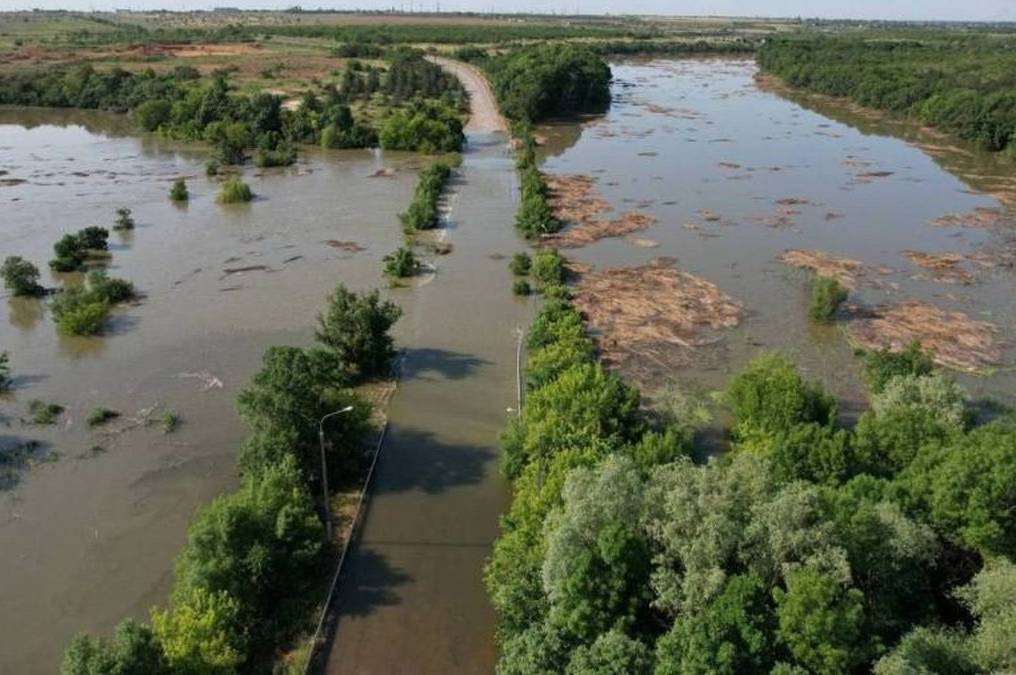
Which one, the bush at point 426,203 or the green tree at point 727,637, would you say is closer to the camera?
the green tree at point 727,637

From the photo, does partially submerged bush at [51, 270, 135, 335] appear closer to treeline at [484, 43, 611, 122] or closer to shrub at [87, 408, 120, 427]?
shrub at [87, 408, 120, 427]

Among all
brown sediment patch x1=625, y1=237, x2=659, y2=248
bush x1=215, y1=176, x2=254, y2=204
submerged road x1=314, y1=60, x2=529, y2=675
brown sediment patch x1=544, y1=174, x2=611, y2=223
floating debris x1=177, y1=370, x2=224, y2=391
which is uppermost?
bush x1=215, y1=176, x2=254, y2=204

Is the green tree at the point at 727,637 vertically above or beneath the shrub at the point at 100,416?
above

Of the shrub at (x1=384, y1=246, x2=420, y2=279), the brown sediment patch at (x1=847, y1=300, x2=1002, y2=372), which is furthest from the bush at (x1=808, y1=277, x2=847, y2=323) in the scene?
the shrub at (x1=384, y1=246, x2=420, y2=279)

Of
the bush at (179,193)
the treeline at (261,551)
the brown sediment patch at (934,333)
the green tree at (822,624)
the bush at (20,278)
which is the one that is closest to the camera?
the green tree at (822,624)

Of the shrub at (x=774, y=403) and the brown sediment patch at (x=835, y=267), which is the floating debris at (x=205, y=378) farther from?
the brown sediment patch at (x=835, y=267)

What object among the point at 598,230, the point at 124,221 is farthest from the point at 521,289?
the point at 124,221

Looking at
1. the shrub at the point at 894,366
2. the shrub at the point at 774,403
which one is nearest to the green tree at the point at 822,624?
the shrub at the point at 774,403

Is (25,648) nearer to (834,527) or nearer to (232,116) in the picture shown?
(834,527)
